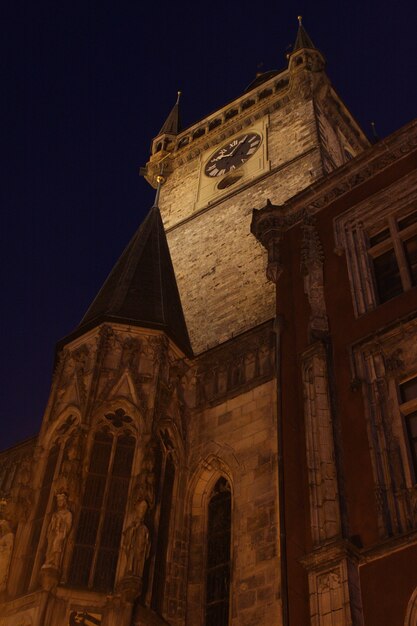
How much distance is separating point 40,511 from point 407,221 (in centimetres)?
880

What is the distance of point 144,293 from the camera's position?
19281 millimetres

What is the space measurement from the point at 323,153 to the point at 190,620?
16451mm

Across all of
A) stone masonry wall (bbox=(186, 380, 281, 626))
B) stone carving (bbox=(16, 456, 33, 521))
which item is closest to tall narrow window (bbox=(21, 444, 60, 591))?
stone carving (bbox=(16, 456, 33, 521))

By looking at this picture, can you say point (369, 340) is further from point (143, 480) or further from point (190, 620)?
point (190, 620)

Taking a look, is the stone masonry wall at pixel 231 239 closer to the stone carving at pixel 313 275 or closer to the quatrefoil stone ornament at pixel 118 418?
the stone carving at pixel 313 275

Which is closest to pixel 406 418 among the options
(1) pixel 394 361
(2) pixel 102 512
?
(1) pixel 394 361

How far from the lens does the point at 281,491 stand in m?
13.4

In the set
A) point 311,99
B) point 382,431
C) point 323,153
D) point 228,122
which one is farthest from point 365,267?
point 228,122

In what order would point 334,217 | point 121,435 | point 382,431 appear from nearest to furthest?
point 382,431
point 121,435
point 334,217

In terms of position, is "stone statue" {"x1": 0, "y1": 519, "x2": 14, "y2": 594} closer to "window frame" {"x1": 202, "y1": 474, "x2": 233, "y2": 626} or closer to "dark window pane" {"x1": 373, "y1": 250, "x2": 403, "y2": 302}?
"window frame" {"x1": 202, "y1": 474, "x2": 233, "y2": 626}

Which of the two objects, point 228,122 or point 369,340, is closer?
point 369,340

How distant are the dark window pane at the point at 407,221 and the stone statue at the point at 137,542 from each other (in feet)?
24.1

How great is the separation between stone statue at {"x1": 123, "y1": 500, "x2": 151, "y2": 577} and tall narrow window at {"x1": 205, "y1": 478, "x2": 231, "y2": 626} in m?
1.58

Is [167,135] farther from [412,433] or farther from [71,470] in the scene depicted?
[412,433]
